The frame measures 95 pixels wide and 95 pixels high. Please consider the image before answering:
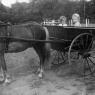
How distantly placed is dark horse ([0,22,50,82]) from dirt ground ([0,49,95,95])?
1.13ft

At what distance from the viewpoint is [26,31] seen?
4.80m

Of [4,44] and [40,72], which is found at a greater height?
[4,44]

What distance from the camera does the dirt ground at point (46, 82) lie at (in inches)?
152

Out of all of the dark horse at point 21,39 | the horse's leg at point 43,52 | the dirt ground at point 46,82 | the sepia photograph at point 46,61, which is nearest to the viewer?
the dirt ground at point 46,82

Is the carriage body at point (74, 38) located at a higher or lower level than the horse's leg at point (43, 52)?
higher

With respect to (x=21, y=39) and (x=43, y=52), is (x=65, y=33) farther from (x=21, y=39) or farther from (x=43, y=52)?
(x=21, y=39)

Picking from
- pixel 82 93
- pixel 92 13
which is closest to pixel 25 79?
pixel 82 93

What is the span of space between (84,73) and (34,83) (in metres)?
1.48

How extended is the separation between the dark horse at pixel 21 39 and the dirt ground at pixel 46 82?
0.34m

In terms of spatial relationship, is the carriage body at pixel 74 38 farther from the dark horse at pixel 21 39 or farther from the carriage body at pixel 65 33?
the dark horse at pixel 21 39

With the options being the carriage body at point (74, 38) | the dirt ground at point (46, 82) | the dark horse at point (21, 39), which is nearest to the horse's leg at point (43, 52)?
the dark horse at point (21, 39)

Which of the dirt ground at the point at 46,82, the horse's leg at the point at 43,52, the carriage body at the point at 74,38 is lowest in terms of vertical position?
the dirt ground at the point at 46,82

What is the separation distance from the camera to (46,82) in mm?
4512

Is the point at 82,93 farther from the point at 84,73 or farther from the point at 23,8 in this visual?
the point at 23,8
